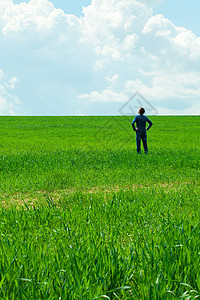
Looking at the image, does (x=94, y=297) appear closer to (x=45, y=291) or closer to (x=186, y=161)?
(x=45, y=291)

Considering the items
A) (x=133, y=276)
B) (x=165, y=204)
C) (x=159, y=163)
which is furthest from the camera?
(x=159, y=163)

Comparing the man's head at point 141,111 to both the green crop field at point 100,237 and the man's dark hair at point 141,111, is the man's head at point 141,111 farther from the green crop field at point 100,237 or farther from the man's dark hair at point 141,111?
the green crop field at point 100,237

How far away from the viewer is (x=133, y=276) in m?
3.04

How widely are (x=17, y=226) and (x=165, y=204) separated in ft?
10.3

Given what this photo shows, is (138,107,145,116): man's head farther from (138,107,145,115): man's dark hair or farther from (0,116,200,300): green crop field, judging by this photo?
(0,116,200,300): green crop field

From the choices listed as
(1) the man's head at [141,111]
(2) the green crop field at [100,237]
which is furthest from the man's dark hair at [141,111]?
(2) the green crop field at [100,237]

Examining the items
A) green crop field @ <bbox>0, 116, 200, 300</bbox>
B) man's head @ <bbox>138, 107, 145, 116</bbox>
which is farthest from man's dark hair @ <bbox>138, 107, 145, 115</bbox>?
green crop field @ <bbox>0, 116, 200, 300</bbox>

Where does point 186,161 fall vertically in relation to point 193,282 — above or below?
above

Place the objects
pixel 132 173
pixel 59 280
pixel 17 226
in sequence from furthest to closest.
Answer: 1. pixel 132 173
2. pixel 17 226
3. pixel 59 280

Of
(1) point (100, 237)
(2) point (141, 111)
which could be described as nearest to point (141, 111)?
(2) point (141, 111)

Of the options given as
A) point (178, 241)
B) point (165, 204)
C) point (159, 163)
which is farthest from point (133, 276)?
point (159, 163)

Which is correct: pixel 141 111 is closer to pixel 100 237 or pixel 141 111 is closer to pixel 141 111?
pixel 141 111

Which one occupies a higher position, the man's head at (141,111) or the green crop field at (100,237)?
the man's head at (141,111)

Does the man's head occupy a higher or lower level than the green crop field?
higher
